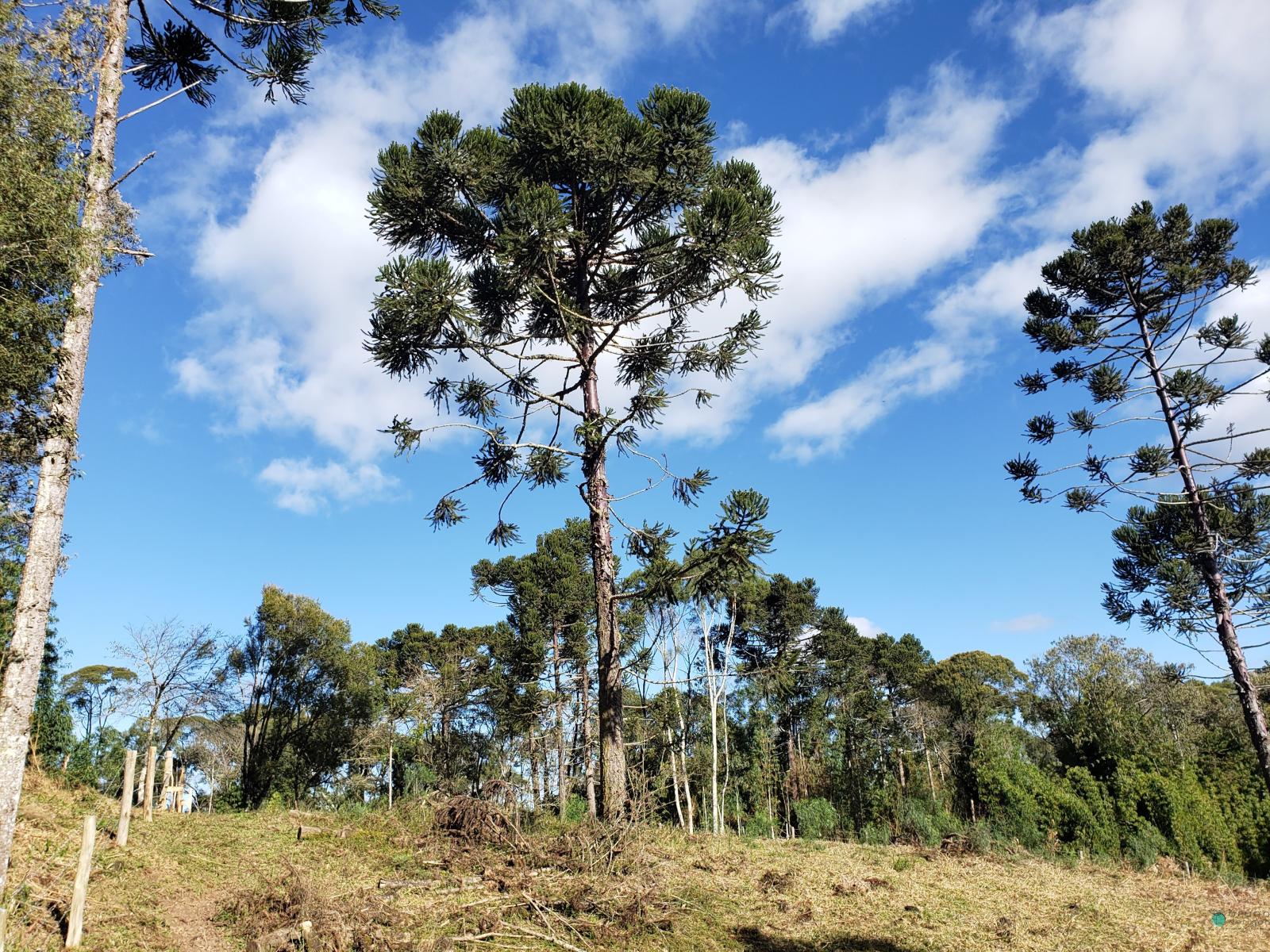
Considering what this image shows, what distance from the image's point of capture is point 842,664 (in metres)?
31.5

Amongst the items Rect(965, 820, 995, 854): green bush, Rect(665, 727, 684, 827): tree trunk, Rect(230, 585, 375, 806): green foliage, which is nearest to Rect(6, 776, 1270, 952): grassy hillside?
Rect(665, 727, 684, 827): tree trunk

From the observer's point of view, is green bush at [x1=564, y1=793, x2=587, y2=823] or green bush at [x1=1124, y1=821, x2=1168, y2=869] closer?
green bush at [x1=564, y1=793, x2=587, y2=823]

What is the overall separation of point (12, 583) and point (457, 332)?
33.6 ft

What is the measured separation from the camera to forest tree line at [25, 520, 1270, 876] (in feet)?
55.5

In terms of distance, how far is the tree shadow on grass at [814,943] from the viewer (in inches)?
254

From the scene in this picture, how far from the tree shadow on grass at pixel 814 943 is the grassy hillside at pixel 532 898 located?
26 millimetres

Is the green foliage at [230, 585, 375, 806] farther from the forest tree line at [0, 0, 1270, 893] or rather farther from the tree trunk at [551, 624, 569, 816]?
the tree trunk at [551, 624, 569, 816]

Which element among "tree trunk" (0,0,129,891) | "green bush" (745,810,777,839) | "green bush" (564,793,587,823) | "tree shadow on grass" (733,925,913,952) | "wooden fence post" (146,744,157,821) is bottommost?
"green bush" (745,810,777,839)

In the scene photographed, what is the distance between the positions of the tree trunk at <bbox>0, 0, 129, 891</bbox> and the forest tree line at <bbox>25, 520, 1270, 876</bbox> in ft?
30.2

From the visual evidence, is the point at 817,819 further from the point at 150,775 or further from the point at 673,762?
the point at 150,775

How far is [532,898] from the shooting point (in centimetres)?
644

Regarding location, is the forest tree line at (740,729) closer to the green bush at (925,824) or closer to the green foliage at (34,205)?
the green bush at (925,824)

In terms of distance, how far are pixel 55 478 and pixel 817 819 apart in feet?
72.7

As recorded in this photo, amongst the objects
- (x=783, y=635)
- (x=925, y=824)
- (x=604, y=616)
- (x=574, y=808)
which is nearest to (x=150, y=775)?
(x=604, y=616)
